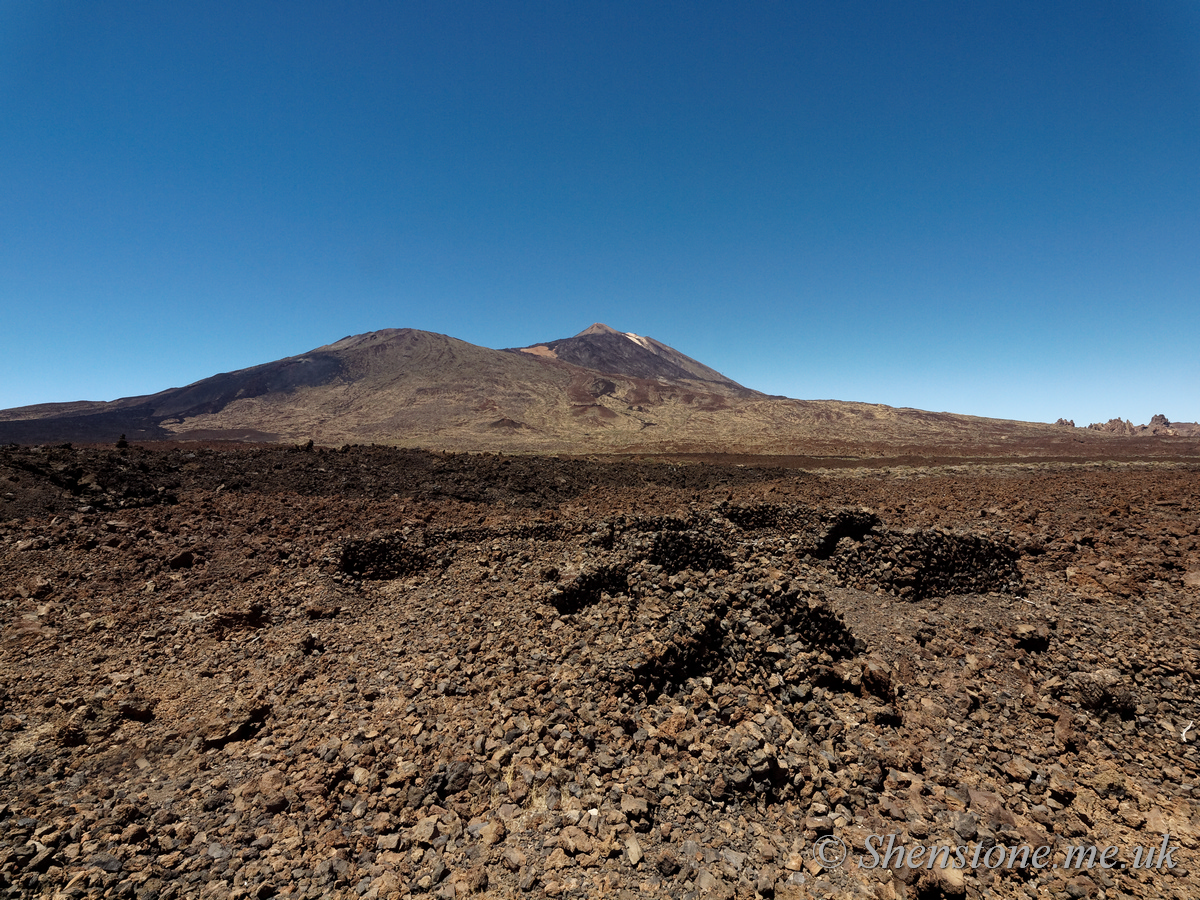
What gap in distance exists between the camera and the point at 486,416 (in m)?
76.6

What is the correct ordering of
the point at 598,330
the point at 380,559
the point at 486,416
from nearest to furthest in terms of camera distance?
the point at 380,559
the point at 486,416
the point at 598,330

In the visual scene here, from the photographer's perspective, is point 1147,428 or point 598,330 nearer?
point 1147,428

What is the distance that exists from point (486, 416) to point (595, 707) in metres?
74.5

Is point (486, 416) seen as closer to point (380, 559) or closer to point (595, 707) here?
point (380, 559)

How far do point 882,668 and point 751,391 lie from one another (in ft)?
487

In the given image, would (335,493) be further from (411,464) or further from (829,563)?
(829,563)

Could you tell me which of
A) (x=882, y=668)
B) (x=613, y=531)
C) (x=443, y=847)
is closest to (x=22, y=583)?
(x=443, y=847)

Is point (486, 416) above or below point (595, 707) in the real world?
above

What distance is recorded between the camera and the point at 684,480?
2314 cm

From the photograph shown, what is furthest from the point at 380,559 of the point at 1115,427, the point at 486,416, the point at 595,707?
the point at 1115,427

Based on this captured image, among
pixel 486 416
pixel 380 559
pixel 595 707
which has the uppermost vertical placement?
pixel 486 416

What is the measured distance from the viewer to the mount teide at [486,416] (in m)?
57.8

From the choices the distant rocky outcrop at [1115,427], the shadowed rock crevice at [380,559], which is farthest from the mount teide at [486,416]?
the shadowed rock crevice at [380,559]

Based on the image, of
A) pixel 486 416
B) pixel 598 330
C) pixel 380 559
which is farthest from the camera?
pixel 598 330
